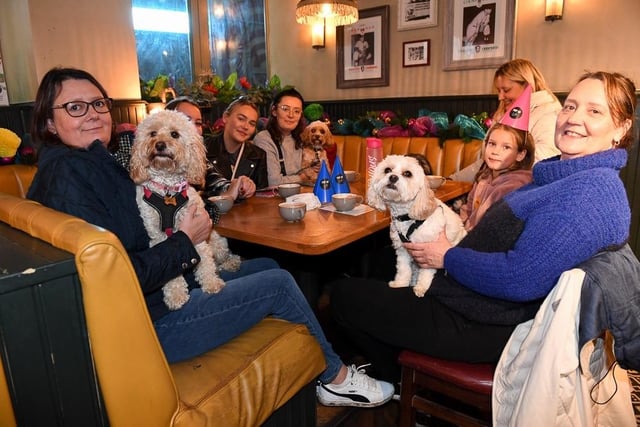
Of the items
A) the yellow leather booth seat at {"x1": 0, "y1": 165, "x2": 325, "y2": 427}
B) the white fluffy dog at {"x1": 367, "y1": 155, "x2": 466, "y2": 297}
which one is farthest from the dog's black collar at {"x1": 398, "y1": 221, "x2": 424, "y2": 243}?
the yellow leather booth seat at {"x1": 0, "y1": 165, "x2": 325, "y2": 427}

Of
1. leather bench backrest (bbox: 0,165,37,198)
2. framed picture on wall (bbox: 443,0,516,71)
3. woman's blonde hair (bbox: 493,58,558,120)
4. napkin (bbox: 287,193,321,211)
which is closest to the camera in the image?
napkin (bbox: 287,193,321,211)

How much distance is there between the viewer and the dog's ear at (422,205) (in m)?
1.72

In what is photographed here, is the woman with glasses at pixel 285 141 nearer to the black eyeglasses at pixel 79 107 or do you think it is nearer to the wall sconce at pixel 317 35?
the black eyeglasses at pixel 79 107

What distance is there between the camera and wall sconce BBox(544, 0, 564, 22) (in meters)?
3.82

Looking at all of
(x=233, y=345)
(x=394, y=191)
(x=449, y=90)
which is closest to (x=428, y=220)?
(x=394, y=191)

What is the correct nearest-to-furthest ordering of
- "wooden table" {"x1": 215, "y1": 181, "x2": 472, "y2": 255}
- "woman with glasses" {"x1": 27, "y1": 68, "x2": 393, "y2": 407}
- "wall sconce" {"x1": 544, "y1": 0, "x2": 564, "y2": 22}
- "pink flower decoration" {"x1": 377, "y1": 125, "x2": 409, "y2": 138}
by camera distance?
"woman with glasses" {"x1": 27, "y1": 68, "x2": 393, "y2": 407} < "wooden table" {"x1": 215, "y1": 181, "x2": 472, "y2": 255} < "wall sconce" {"x1": 544, "y1": 0, "x2": 564, "y2": 22} < "pink flower decoration" {"x1": 377, "y1": 125, "x2": 409, "y2": 138}

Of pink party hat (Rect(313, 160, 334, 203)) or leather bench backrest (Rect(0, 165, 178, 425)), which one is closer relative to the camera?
leather bench backrest (Rect(0, 165, 178, 425))

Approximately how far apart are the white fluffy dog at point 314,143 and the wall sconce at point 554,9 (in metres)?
2.20

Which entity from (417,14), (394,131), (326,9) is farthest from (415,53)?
(326,9)

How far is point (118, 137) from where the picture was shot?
5.98ft

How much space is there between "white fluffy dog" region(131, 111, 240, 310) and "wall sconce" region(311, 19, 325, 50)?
4.18m

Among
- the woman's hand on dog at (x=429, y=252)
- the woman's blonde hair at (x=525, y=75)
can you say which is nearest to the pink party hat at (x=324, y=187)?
the woman's hand on dog at (x=429, y=252)

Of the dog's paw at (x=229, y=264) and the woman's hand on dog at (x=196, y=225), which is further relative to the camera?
the dog's paw at (x=229, y=264)

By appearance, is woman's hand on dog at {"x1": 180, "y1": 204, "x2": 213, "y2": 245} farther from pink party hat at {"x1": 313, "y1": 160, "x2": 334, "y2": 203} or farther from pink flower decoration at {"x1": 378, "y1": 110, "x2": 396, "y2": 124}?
pink flower decoration at {"x1": 378, "y1": 110, "x2": 396, "y2": 124}
